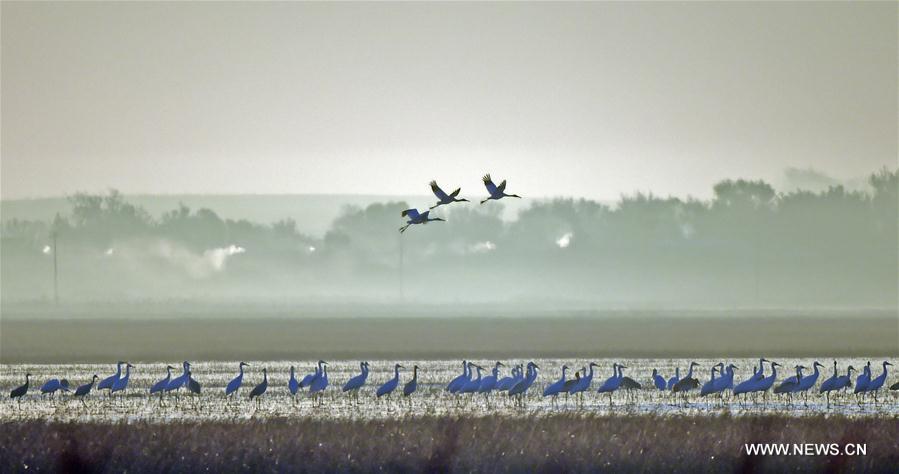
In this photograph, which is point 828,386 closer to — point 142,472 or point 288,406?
point 288,406

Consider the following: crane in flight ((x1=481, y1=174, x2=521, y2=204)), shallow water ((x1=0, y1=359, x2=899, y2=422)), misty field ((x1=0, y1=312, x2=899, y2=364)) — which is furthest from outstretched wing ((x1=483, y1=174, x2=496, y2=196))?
misty field ((x1=0, y1=312, x2=899, y2=364))

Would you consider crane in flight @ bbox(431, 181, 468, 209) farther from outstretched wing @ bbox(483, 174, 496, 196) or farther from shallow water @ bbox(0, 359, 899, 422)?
shallow water @ bbox(0, 359, 899, 422)

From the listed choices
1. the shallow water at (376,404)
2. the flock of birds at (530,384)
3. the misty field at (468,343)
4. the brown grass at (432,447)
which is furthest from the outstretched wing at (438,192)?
the misty field at (468,343)

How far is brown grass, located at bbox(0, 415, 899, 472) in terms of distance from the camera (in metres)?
28.0

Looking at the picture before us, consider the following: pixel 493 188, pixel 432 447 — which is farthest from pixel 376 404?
pixel 493 188

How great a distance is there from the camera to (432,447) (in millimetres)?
29062

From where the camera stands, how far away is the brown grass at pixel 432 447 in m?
28.0

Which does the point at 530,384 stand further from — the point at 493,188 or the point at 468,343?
the point at 468,343

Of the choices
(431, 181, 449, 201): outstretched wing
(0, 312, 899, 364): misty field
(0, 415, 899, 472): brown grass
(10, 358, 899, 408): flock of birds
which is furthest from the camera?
(0, 312, 899, 364): misty field

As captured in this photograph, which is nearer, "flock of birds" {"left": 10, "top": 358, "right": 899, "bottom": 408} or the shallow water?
the shallow water

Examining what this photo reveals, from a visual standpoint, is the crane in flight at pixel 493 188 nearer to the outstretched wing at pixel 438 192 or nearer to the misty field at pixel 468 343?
the outstretched wing at pixel 438 192

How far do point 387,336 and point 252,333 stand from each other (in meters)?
10.6

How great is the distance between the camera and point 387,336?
113 meters

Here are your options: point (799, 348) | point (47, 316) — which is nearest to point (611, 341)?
point (799, 348)
